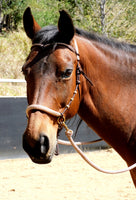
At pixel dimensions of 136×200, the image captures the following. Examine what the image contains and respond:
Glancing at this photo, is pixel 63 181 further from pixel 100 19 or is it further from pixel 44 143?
pixel 100 19

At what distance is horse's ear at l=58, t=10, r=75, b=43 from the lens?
2443 mm

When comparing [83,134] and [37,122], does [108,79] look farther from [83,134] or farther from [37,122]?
[83,134]

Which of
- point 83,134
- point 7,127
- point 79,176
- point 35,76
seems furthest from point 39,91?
point 83,134

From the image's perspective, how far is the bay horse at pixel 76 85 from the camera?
2.24 m

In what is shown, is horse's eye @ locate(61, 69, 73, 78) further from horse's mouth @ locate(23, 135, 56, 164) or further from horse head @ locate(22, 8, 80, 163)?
horse's mouth @ locate(23, 135, 56, 164)

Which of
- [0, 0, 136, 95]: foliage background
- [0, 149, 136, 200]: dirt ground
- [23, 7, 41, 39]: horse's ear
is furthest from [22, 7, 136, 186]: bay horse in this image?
[0, 0, 136, 95]: foliage background

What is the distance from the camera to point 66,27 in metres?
2.47

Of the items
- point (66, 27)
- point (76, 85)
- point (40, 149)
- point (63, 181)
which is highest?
point (66, 27)

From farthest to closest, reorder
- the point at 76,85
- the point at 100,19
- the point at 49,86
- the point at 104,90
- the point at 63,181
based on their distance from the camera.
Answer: the point at 100,19
the point at 63,181
the point at 104,90
the point at 76,85
the point at 49,86

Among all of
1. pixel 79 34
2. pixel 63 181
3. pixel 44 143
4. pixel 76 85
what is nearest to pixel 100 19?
pixel 63 181

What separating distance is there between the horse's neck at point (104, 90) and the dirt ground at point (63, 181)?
272cm

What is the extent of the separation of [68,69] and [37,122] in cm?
47

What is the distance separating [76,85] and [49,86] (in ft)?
0.85

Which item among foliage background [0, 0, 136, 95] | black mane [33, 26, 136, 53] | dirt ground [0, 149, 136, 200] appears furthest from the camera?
foliage background [0, 0, 136, 95]
